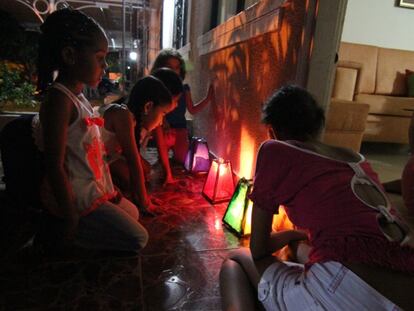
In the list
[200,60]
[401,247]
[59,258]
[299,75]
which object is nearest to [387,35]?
[200,60]

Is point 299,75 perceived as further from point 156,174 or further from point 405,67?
point 405,67

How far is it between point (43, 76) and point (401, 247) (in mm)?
1484

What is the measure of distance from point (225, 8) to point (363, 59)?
2027 mm

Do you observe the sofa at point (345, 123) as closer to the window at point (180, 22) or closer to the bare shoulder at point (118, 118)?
the bare shoulder at point (118, 118)

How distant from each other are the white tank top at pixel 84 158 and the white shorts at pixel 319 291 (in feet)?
3.09

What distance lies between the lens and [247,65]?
2.26 meters

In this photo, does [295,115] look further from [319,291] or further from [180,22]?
[180,22]

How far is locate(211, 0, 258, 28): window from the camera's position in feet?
9.30

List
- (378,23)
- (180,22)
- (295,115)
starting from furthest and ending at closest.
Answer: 1. (180,22)
2. (378,23)
3. (295,115)

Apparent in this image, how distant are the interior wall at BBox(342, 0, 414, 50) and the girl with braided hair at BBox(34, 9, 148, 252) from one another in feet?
13.2

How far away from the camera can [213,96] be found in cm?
321

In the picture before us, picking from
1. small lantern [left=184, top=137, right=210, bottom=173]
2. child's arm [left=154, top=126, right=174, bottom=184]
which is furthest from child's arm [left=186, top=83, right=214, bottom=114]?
child's arm [left=154, top=126, right=174, bottom=184]

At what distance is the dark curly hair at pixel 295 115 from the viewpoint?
1021mm

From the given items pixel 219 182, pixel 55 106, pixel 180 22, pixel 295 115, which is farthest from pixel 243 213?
pixel 180 22
